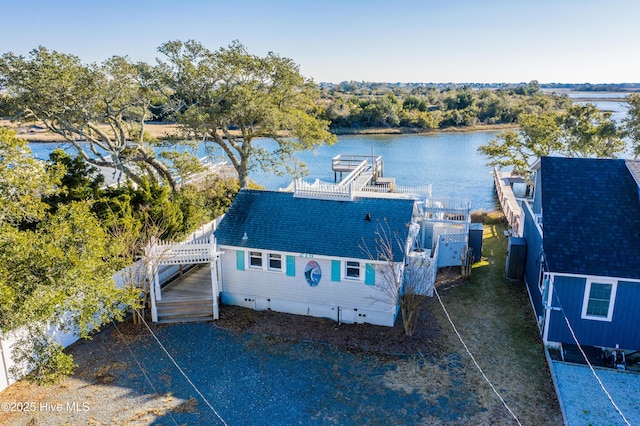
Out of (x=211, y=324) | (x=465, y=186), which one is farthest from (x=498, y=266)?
(x=465, y=186)

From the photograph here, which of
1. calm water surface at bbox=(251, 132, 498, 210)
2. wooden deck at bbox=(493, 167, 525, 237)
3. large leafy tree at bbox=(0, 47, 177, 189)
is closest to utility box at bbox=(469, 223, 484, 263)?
wooden deck at bbox=(493, 167, 525, 237)

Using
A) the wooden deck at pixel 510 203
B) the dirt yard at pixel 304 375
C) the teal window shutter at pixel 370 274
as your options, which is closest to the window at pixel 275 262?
the dirt yard at pixel 304 375

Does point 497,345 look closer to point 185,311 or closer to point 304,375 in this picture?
point 304,375

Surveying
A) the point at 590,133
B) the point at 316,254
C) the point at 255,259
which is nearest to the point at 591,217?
the point at 316,254

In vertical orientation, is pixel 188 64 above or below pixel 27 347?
above

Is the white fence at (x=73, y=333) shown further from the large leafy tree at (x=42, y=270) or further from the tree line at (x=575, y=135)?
the tree line at (x=575, y=135)

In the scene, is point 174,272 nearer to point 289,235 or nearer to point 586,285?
point 289,235
